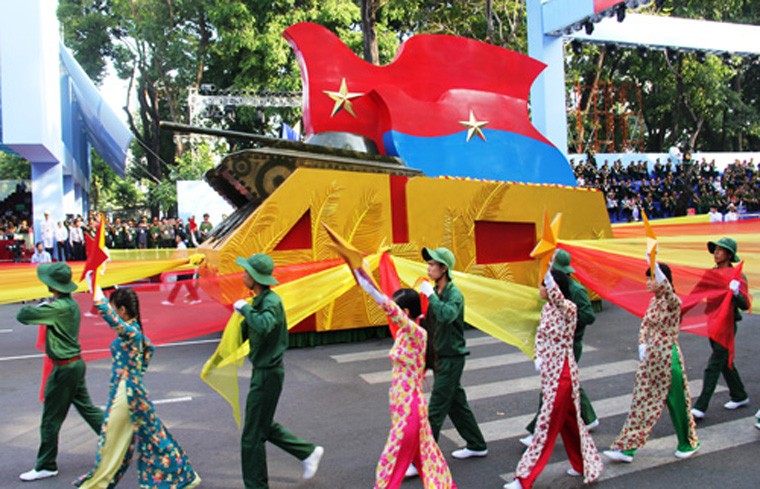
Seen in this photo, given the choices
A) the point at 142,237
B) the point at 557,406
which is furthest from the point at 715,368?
the point at 142,237

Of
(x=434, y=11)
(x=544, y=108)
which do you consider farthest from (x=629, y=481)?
(x=434, y=11)

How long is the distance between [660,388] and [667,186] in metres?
21.0

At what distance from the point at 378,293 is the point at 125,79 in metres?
35.3

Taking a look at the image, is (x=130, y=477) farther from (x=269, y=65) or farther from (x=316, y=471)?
(x=269, y=65)

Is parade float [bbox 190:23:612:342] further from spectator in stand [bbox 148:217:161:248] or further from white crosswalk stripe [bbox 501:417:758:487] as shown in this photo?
spectator in stand [bbox 148:217:161:248]

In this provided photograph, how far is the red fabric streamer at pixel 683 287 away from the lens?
6.59 m

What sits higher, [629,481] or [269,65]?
[269,65]

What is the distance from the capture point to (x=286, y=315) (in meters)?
5.95

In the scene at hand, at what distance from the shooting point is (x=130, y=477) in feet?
18.2

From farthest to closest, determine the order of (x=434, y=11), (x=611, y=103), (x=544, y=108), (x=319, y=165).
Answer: (x=611, y=103), (x=434, y=11), (x=544, y=108), (x=319, y=165)

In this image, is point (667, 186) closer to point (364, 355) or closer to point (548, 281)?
point (364, 355)

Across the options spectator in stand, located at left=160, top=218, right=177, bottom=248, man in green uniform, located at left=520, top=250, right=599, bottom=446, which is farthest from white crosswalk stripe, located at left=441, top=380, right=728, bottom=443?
spectator in stand, located at left=160, top=218, right=177, bottom=248

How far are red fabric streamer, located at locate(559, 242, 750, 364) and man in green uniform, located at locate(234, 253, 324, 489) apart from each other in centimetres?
364

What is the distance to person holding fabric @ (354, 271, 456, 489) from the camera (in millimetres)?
4562
